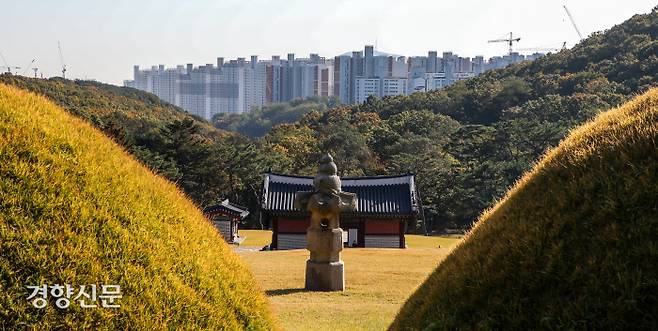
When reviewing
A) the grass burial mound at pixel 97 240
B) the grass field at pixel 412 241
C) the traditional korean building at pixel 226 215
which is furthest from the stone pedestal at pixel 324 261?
the traditional korean building at pixel 226 215

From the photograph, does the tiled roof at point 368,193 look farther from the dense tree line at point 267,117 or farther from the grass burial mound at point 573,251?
the dense tree line at point 267,117

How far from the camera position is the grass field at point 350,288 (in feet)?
30.6

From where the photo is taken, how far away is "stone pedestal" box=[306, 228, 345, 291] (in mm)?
12438

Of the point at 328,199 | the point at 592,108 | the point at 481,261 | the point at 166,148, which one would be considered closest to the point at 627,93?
the point at 592,108

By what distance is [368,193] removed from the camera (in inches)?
1017

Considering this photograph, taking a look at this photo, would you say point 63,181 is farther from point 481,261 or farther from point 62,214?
point 481,261

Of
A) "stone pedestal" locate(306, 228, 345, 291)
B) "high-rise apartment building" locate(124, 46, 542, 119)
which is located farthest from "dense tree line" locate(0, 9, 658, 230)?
"high-rise apartment building" locate(124, 46, 542, 119)

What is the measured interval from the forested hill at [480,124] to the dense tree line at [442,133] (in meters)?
0.10

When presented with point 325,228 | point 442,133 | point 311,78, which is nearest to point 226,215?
point 325,228

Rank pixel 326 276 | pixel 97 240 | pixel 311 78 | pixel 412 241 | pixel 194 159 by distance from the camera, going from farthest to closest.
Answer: pixel 311 78 < pixel 194 159 < pixel 412 241 < pixel 326 276 < pixel 97 240

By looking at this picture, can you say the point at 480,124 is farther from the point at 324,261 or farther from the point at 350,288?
the point at 324,261

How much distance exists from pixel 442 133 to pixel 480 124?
4607 mm

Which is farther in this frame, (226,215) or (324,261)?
(226,215)

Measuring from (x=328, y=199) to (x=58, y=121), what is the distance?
763 cm
